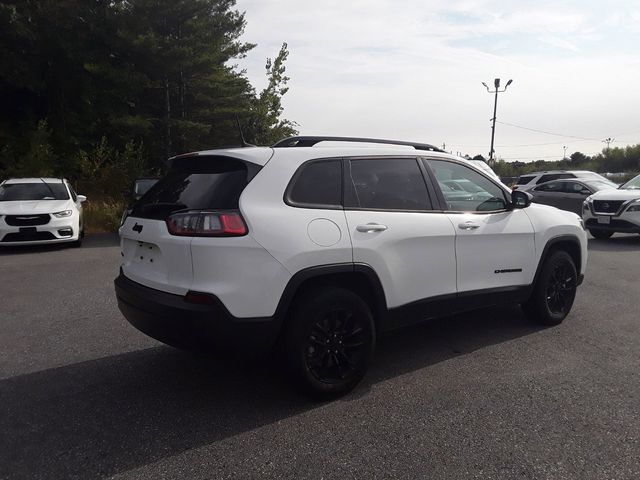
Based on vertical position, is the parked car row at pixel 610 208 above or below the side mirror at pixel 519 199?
below

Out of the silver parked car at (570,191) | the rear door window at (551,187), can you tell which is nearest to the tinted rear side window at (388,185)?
the silver parked car at (570,191)

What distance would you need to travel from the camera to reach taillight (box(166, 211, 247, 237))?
3.17 m

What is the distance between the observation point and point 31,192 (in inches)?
Result: 446

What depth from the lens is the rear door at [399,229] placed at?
370 centimetres

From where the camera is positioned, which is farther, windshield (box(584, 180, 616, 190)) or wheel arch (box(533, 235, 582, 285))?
windshield (box(584, 180, 616, 190))

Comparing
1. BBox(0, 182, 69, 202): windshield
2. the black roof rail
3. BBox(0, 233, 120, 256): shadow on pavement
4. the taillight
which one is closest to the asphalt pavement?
the taillight

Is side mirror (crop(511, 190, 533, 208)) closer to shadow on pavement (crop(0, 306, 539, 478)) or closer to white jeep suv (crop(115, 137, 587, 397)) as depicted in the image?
white jeep suv (crop(115, 137, 587, 397))

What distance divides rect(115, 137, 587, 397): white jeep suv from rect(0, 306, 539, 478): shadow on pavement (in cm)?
45

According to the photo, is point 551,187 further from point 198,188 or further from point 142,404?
point 142,404

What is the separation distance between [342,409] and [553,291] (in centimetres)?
282

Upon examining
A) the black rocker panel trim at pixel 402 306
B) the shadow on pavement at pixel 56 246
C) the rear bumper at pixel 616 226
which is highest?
the black rocker panel trim at pixel 402 306

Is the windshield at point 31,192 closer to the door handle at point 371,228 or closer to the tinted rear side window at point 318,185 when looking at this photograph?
the tinted rear side window at point 318,185

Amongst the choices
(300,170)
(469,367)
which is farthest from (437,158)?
(469,367)

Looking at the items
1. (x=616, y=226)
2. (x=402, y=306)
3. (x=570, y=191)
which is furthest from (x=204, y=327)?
(x=570, y=191)
